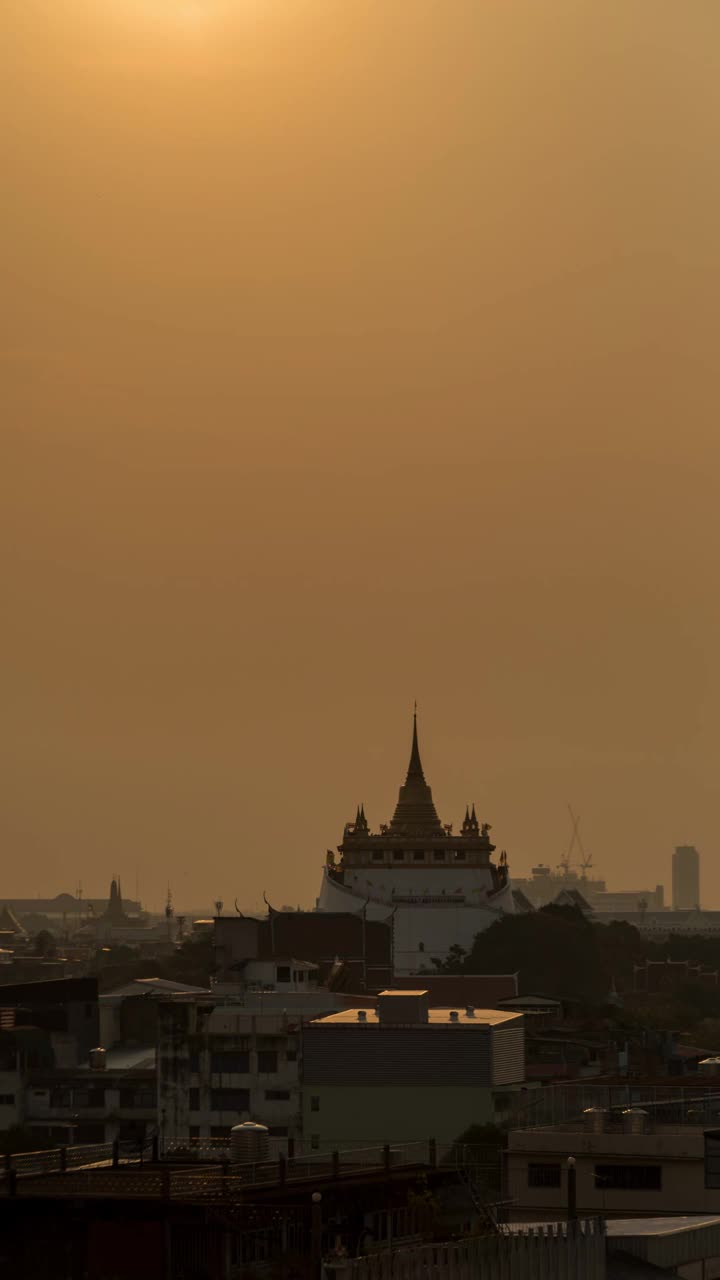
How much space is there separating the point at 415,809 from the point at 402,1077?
102m

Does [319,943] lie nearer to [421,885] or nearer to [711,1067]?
[421,885]

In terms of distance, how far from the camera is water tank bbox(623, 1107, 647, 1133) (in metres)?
49.8

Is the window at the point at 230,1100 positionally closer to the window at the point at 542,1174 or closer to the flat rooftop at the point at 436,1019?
the flat rooftop at the point at 436,1019

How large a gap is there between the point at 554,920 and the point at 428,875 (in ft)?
43.7

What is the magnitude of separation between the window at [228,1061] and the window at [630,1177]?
2806cm

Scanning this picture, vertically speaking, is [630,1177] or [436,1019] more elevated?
[436,1019]

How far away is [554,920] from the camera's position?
14875 cm

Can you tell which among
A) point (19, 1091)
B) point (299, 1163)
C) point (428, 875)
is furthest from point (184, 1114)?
point (428, 875)

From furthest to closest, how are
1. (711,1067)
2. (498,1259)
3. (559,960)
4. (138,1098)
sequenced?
(559,960) < (138,1098) < (711,1067) < (498,1259)

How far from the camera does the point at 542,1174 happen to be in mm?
49500

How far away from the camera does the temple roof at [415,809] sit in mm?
167875

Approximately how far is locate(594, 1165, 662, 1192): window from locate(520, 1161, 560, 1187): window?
30.9 inches

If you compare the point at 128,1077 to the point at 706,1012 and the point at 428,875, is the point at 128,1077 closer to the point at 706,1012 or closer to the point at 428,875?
the point at 706,1012

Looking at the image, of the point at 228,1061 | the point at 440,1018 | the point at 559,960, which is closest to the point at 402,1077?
the point at 228,1061
